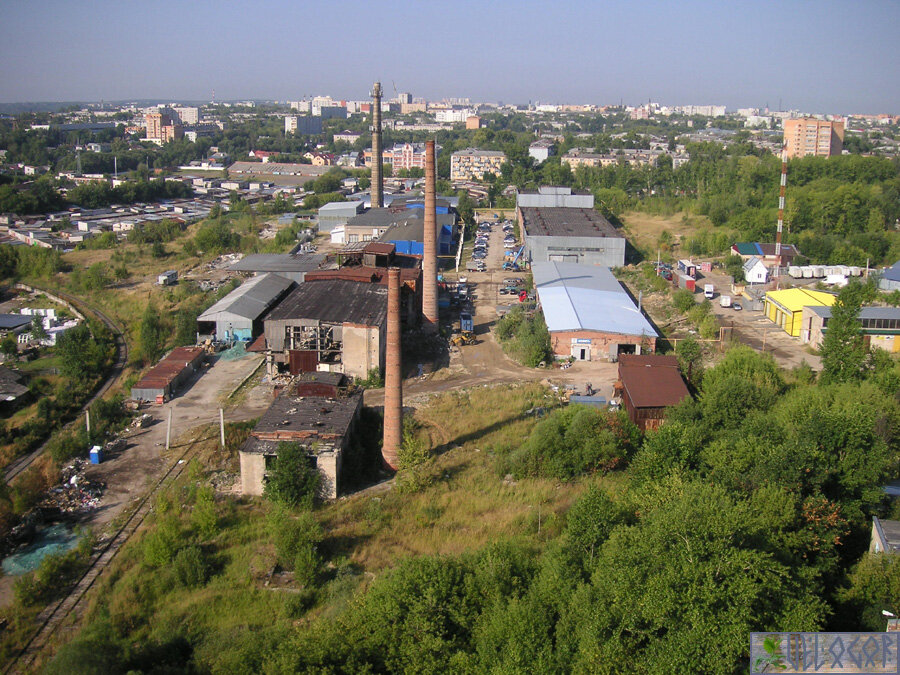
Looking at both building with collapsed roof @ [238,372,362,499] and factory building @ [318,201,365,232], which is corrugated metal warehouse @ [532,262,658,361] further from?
factory building @ [318,201,365,232]

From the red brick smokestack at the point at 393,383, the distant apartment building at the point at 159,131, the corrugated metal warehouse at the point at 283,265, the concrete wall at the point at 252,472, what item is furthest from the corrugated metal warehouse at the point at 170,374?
the distant apartment building at the point at 159,131

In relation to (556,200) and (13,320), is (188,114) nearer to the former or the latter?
(556,200)

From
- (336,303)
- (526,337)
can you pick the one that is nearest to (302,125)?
(336,303)

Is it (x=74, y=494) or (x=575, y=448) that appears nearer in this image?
(x=74, y=494)

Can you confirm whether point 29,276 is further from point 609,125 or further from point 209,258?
point 609,125

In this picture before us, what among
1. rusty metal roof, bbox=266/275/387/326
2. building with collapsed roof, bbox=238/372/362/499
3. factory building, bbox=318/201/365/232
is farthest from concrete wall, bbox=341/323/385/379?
factory building, bbox=318/201/365/232

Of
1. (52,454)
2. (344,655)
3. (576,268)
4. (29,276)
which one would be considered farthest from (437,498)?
(29,276)

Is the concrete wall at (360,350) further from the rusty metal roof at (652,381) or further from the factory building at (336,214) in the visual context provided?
the factory building at (336,214)
